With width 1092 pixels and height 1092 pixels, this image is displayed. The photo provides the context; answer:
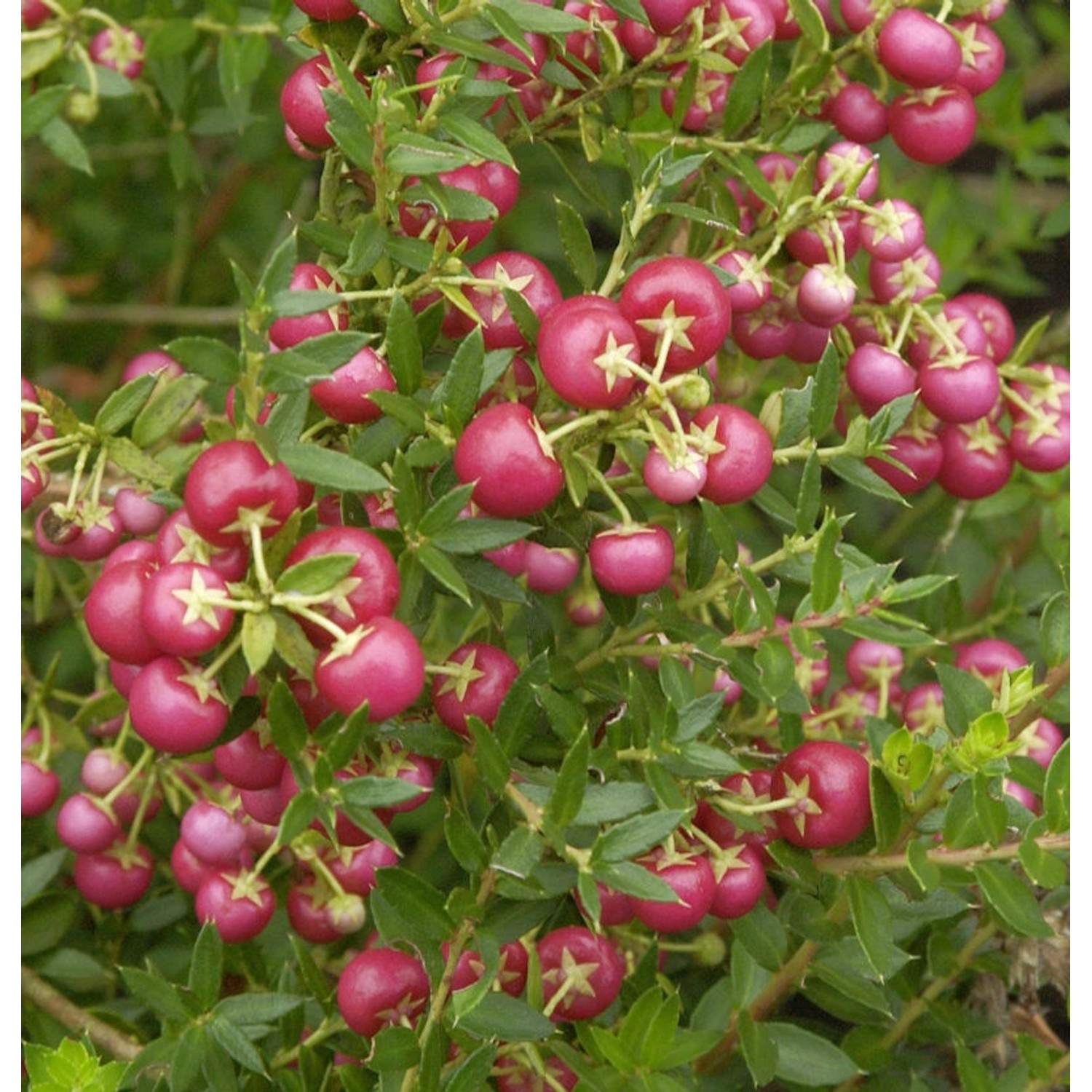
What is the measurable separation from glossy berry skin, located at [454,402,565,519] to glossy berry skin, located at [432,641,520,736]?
0.14 m

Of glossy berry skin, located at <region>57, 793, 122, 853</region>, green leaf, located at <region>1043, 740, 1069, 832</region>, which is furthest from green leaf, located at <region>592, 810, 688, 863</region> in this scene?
glossy berry skin, located at <region>57, 793, 122, 853</region>

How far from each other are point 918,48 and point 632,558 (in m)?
0.53

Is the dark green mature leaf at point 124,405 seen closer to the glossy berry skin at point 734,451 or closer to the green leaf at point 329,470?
the green leaf at point 329,470

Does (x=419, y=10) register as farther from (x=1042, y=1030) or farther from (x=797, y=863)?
(x=1042, y=1030)

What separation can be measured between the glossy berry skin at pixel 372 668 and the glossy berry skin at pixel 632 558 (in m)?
0.20

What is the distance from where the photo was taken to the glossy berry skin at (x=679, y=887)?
99 centimetres

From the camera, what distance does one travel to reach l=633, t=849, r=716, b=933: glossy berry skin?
0.99 metres

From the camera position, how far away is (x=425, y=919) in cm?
99

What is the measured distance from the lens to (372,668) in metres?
0.83

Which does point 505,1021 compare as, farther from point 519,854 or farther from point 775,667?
point 775,667

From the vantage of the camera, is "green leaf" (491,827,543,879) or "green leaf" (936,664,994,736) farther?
"green leaf" (936,664,994,736)

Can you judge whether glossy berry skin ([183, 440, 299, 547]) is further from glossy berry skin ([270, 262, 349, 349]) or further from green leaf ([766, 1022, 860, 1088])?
green leaf ([766, 1022, 860, 1088])

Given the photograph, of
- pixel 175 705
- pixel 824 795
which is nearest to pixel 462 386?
pixel 175 705

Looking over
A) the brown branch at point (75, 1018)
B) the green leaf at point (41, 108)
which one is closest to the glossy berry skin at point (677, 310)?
the green leaf at point (41, 108)
